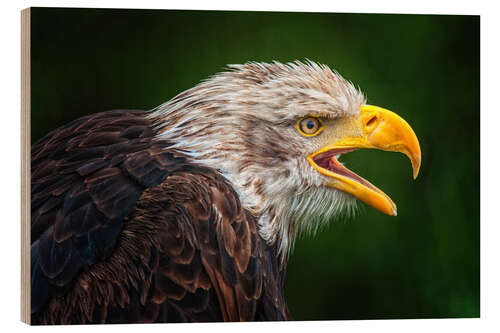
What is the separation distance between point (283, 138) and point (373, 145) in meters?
0.51

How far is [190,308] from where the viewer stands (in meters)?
4.23

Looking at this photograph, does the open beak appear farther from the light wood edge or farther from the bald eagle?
the light wood edge

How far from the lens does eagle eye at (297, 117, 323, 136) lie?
4668mm

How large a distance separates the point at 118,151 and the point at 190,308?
0.94 metres

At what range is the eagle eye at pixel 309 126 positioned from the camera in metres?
4.67

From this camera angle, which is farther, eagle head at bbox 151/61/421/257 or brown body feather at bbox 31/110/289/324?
eagle head at bbox 151/61/421/257

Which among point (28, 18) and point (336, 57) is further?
point (336, 57)

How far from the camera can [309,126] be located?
4.68 m

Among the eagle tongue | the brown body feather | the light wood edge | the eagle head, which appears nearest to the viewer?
the brown body feather

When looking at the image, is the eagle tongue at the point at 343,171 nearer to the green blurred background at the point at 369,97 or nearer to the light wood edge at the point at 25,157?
the green blurred background at the point at 369,97

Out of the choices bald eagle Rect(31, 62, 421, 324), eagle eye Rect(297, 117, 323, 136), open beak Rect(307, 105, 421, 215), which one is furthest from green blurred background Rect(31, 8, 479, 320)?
eagle eye Rect(297, 117, 323, 136)

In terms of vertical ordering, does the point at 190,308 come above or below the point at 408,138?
below

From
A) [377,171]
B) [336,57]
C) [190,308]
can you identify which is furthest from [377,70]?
[190,308]

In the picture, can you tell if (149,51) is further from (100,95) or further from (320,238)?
(320,238)
